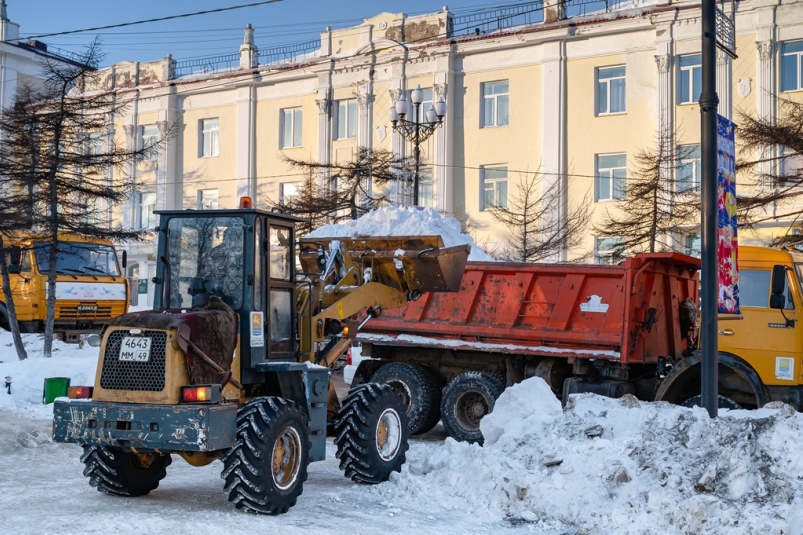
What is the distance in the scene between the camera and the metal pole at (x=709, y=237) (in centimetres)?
970

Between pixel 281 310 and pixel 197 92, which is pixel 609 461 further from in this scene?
pixel 197 92

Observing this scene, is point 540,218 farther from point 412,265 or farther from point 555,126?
point 412,265

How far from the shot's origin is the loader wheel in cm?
888

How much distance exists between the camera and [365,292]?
34.6 ft

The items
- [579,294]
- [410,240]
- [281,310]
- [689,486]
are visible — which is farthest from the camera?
[579,294]

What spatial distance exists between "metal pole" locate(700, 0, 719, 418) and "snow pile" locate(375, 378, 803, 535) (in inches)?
15.7

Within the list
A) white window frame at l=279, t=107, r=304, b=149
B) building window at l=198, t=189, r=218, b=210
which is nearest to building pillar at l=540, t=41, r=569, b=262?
white window frame at l=279, t=107, r=304, b=149

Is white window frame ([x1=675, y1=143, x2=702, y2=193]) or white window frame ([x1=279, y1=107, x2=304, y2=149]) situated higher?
white window frame ([x1=279, y1=107, x2=304, y2=149])

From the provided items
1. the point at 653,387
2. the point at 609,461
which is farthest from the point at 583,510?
the point at 653,387

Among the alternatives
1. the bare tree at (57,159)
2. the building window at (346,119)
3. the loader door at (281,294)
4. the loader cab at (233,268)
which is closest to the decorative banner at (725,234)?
→ the loader door at (281,294)

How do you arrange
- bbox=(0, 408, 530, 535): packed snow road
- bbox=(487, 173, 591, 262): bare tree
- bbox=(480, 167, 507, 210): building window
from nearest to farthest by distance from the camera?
bbox=(0, 408, 530, 535): packed snow road
bbox=(487, 173, 591, 262): bare tree
bbox=(480, 167, 507, 210): building window

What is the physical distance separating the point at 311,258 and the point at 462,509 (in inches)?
183

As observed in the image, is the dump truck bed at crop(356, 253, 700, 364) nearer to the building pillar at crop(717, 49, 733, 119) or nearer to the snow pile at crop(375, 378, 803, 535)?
the snow pile at crop(375, 378, 803, 535)

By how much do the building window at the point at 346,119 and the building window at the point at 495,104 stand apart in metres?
5.84
